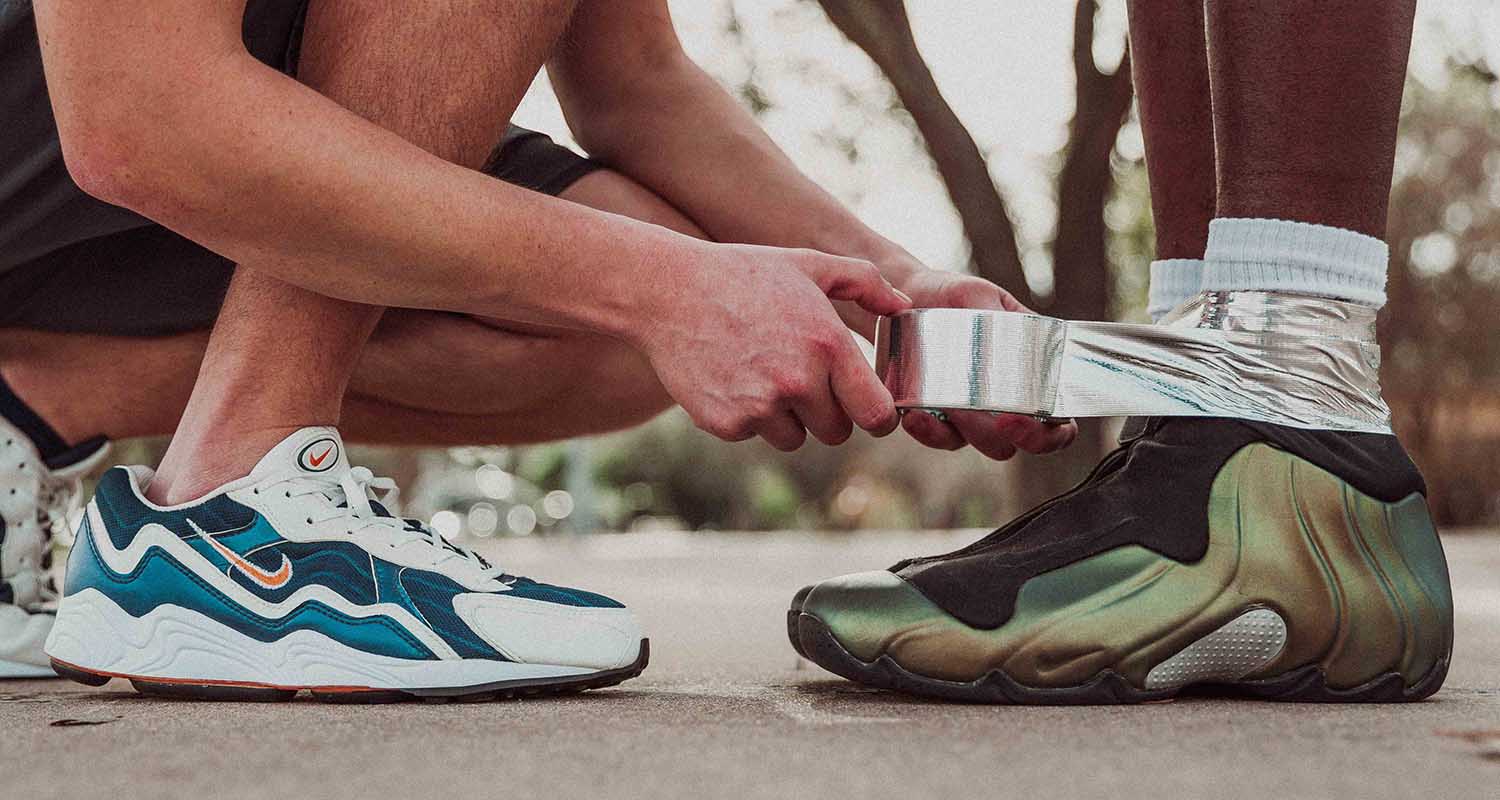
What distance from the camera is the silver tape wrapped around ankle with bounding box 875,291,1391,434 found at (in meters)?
1.22

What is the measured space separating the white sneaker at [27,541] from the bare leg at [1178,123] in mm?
1271

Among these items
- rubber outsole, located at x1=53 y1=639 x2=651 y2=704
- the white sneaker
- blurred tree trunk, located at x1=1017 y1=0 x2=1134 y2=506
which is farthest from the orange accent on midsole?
blurred tree trunk, located at x1=1017 y1=0 x2=1134 y2=506

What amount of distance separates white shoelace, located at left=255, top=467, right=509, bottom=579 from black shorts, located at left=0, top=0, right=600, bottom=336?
40cm

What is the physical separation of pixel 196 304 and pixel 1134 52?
44.4 inches

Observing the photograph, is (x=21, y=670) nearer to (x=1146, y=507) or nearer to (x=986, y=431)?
(x=986, y=431)

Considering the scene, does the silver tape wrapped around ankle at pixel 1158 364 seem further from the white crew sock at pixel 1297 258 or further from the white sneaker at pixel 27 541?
the white sneaker at pixel 27 541

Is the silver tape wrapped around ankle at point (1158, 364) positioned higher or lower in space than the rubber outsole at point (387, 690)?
higher

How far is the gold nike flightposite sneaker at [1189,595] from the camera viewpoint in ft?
3.80

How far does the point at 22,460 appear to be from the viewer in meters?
1.57

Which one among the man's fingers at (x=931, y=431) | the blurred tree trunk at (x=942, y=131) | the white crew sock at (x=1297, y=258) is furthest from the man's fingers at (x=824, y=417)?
the blurred tree trunk at (x=942, y=131)

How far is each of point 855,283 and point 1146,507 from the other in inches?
12.7

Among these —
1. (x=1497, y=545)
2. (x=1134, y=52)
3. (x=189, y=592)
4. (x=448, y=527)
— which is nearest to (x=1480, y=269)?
(x=1497, y=545)

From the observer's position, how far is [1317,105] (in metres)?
1.20

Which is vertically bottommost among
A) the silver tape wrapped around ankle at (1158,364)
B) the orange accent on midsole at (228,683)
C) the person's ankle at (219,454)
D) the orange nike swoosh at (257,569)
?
the orange accent on midsole at (228,683)
